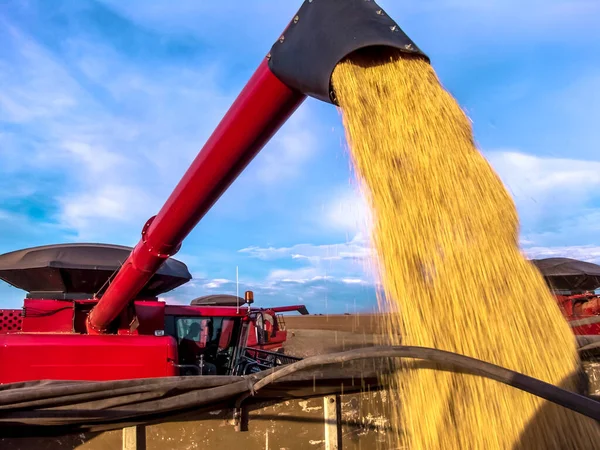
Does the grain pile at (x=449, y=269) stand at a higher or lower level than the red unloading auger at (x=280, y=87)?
lower

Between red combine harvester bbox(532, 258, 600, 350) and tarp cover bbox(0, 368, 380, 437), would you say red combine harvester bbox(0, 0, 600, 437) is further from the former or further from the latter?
red combine harvester bbox(532, 258, 600, 350)

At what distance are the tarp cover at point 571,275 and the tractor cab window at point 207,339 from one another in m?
8.78

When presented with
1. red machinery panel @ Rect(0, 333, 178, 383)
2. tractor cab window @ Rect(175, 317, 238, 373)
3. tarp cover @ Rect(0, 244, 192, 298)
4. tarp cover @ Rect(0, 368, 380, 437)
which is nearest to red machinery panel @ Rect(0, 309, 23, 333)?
tarp cover @ Rect(0, 244, 192, 298)

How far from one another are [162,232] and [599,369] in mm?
2550

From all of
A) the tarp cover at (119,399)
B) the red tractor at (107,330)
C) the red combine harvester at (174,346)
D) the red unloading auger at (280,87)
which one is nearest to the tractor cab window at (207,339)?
the red tractor at (107,330)

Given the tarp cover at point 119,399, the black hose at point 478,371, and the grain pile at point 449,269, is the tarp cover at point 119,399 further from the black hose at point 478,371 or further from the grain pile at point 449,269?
the grain pile at point 449,269

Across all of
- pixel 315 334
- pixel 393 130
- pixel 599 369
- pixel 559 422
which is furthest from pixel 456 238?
pixel 315 334

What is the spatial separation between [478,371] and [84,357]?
10.1 feet

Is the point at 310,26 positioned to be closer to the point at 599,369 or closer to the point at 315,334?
the point at 599,369

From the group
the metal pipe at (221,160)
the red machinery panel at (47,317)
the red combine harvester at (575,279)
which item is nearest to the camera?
the metal pipe at (221,160)

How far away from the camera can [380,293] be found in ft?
6.61

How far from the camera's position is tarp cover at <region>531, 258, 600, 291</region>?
1195 centimetres

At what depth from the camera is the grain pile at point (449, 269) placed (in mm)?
1840

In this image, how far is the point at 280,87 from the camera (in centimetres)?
228
